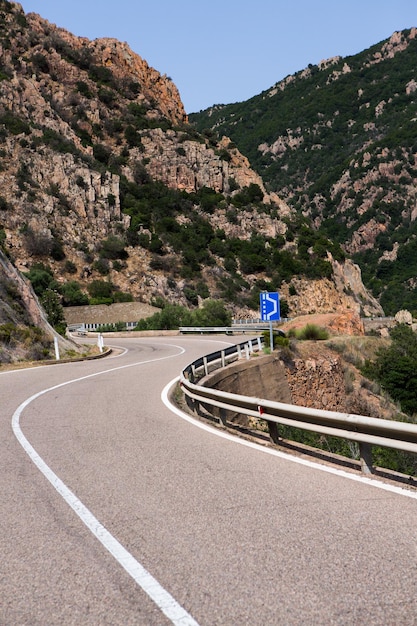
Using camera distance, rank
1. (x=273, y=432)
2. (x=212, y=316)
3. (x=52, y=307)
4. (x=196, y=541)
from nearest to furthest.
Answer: (x=196, y=541) < (x=273, y=432) < (x=212, y=316) < (x=52, y=307)

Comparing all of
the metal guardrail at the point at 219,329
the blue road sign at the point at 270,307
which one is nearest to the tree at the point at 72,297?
the metal guardrail at the point at 219,329

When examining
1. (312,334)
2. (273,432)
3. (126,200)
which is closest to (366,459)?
(273,432)

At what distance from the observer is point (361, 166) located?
15700 centimetres

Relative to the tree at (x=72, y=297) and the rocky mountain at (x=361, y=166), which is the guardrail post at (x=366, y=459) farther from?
the rocky mountain at (x=361, y=166)

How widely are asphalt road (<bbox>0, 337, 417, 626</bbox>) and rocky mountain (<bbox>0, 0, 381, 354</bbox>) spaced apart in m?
59.1

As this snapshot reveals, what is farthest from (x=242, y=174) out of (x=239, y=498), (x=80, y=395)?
(x=239, y=498)

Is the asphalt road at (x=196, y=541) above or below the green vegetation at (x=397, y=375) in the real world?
above

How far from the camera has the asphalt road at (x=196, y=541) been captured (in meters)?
2.98

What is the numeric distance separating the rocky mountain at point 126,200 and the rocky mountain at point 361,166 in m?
42.6

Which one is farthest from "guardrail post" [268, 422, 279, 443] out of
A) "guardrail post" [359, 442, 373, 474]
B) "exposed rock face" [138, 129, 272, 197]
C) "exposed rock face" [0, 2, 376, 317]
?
"exposed rock face" [138, 129, 272, 197]

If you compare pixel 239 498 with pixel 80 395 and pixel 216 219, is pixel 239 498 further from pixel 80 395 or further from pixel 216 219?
pixel 216 219

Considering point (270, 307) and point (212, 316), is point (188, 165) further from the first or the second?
point (270, 307)

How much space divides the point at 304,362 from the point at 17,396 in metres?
14.9

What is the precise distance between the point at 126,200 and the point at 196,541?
8834 cm
